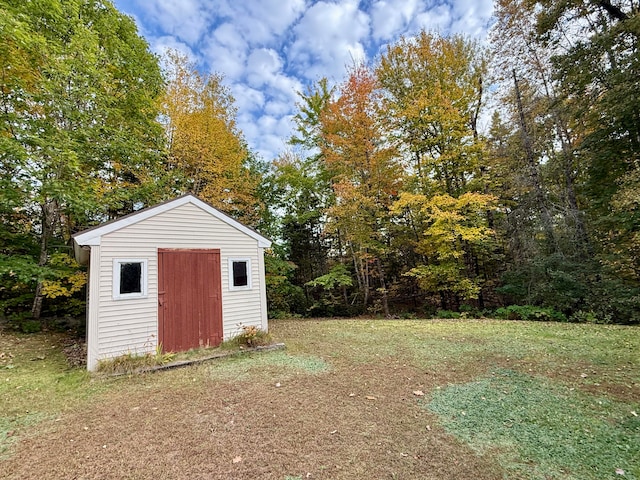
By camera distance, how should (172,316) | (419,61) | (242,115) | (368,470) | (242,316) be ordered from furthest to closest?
(242,115) < (419,61) < (242,316) < (172,316) < (368,470)

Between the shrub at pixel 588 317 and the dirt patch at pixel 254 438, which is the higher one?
the dirt patch at pixel 254 438

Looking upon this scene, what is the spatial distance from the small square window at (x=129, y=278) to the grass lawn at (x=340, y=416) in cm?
143

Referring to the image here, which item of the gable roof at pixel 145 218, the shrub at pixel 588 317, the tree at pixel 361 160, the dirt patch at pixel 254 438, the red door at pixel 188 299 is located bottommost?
the shrub at pixel 588 317

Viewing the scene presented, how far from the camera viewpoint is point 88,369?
4.87m

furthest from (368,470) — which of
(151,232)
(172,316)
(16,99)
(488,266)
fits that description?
(488,266)

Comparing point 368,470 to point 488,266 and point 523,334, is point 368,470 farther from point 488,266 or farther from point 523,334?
point 488,266

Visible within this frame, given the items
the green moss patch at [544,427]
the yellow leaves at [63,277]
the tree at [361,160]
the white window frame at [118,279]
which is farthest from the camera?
the tree at [361,160]

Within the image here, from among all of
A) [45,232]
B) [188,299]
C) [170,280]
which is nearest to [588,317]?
[188,299]

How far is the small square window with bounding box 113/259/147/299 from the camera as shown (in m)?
5.27

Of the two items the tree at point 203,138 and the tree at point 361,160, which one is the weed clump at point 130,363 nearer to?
the tree at point 203,138

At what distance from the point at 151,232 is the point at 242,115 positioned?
28.2ft

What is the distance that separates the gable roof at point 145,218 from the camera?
5105mm

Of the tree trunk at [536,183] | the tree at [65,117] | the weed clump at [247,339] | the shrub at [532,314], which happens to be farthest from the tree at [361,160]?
the tree at [65,117]

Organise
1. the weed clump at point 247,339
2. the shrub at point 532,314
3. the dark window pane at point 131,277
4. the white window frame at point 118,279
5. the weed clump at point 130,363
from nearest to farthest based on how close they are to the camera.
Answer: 1. the weed clump at point 130,363
2. the white window frame at point 118,279
3. the dark window pane at point 131,277
4. the weed clump at point 247,339
5. the shrub at point 532,314
